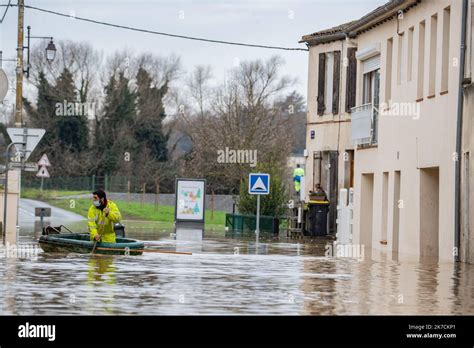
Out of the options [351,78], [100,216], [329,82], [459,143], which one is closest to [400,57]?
[459,143]

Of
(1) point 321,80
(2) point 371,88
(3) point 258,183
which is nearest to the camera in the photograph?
(3) point 258,183

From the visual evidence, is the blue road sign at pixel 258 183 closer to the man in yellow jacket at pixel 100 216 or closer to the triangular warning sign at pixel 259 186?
the triangular warning sign at pixel 259 186

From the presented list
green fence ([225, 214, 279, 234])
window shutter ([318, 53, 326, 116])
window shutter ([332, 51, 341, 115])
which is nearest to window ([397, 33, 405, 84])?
window shutter ([332, 51, 341, 115])

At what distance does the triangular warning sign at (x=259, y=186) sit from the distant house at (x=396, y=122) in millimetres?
3291

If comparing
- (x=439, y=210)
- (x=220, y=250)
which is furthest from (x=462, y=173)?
(x=220, y=250)

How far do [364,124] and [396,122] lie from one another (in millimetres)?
4402

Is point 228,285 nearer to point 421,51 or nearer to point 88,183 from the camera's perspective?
point 421,51

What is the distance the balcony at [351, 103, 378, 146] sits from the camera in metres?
40.0

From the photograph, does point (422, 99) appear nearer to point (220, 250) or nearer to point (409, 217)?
point (409, 217)

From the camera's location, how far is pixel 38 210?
58.9 m

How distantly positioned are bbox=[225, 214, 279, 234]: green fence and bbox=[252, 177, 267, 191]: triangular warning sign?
10.8 metres

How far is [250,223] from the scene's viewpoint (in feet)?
179

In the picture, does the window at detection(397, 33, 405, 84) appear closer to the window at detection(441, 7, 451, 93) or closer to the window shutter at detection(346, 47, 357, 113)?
the window at detection(441, 7, 451, 93)

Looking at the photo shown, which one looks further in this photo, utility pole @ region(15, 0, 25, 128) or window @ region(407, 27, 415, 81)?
utility pole @ region(15, 0, 25, 128)
